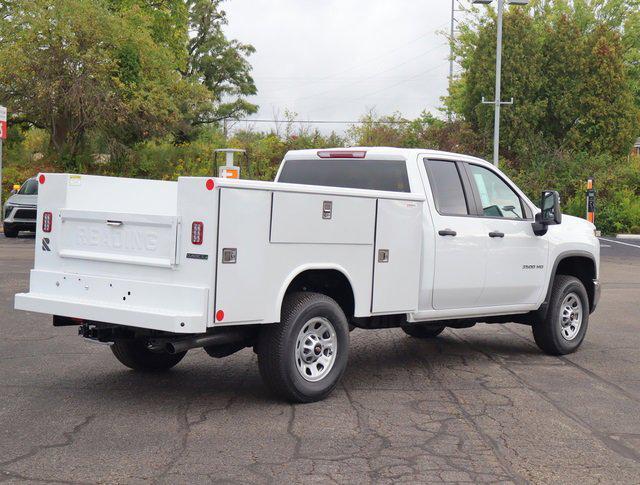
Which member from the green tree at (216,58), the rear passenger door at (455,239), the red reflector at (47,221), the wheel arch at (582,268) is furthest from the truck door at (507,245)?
the green tree at (216,58)

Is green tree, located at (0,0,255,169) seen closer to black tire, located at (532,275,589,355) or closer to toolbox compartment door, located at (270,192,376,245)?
black tire, located at (532,275,589,355)

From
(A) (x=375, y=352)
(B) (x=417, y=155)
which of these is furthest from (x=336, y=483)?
(A) (x=375, y=352)

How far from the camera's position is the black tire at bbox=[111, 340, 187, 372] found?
8.02 m

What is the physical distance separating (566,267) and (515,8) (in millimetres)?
31206

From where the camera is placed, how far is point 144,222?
6617 mm

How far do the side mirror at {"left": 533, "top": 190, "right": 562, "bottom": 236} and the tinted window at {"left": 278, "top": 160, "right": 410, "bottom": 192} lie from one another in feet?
5.45

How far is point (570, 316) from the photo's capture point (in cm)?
981

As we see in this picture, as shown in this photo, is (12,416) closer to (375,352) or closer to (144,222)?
(144,222)

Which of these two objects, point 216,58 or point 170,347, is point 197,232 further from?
point 216,58

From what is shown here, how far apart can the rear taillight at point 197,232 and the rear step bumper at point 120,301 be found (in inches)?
12.9

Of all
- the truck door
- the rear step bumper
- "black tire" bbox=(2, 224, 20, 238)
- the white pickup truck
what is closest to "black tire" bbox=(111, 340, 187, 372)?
the white pickup truck

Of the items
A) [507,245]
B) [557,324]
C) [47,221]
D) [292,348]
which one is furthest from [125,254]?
[557,324]

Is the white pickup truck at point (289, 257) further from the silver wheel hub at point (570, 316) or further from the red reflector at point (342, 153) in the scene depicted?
the silver wheel hub at point (570, 316)

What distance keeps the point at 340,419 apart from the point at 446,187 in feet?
9.15
